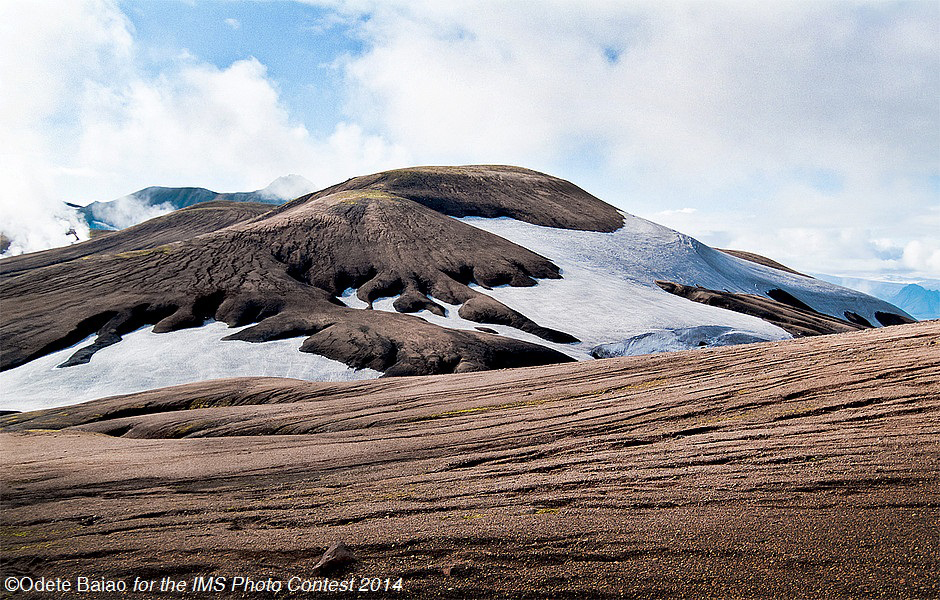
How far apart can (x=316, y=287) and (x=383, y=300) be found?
689 cm

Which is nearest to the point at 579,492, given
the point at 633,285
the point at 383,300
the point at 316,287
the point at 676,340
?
the point at 676,340

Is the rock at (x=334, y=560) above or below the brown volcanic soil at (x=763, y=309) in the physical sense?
below

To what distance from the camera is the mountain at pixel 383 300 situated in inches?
1503

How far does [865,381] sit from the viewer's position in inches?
414

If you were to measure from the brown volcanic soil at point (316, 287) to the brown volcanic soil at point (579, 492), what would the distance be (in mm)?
24536

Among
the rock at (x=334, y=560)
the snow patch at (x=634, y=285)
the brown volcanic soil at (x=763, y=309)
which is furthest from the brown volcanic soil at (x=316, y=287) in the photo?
the rock at (x=334, y=560)

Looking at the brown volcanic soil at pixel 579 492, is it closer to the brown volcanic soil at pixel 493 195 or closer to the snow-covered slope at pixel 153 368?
the snow-covered slope at pixel 153 368

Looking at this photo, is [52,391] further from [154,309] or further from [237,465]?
[237,465]

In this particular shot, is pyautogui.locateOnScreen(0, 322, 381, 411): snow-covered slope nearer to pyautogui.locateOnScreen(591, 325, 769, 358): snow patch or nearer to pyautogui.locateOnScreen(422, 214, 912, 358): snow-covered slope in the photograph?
pyautogui.locateOnScreen(422, 214, 912, 358): snow-covered slope

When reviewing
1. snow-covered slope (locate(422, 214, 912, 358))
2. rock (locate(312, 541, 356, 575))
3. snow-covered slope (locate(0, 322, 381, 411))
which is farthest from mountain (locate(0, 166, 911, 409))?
rock (locate(312, 541, 356, 575))

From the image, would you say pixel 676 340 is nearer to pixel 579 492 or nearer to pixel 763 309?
pixel 763 309

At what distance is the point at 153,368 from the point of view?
1435 inches

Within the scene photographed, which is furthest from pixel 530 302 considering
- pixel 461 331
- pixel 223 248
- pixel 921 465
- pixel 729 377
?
pixel 921 465

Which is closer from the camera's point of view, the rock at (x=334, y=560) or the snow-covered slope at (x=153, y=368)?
the rock at (x=334, y=560)
